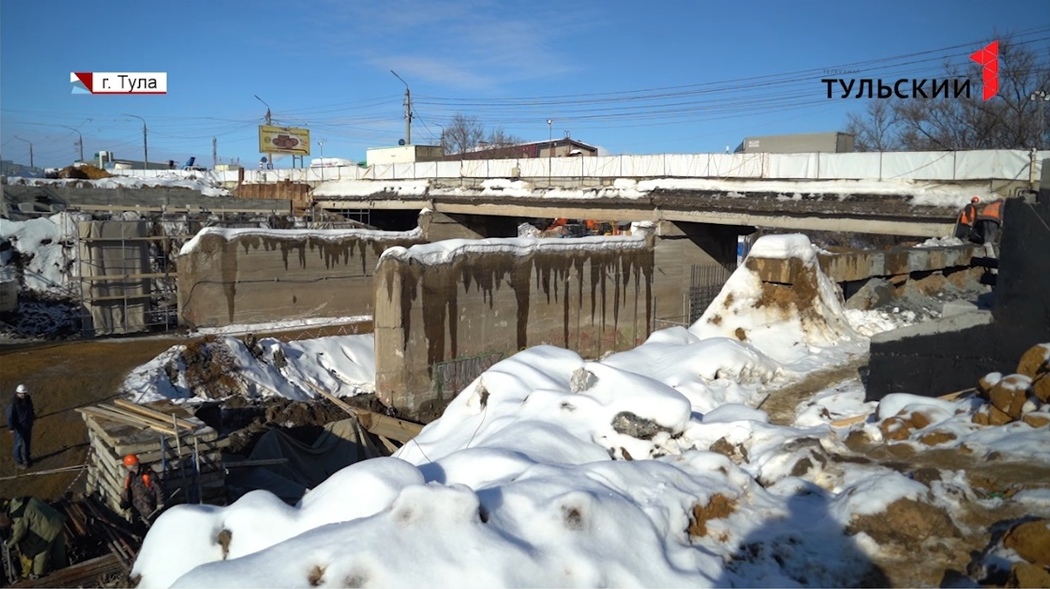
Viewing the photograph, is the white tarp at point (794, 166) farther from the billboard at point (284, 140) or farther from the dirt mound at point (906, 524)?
the billboard at point (284, 140)

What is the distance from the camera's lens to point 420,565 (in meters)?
4.25

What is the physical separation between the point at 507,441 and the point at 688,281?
1724 cm

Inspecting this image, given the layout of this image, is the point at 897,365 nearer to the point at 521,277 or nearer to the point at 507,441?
the point at 507,441

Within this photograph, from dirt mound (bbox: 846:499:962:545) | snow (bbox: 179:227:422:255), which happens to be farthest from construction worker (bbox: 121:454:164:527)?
snow (bbox: 179:227:422:255)

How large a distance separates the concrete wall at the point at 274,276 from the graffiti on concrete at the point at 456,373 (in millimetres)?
4152

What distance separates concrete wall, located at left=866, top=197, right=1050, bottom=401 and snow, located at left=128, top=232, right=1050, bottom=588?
843mm

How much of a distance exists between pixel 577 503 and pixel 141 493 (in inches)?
225

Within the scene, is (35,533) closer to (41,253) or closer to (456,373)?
(456,373)

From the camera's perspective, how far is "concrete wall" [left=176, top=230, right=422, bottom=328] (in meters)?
18.8

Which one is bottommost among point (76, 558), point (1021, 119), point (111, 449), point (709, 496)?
point (76, 558)

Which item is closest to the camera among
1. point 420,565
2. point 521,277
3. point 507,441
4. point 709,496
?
point 420,565

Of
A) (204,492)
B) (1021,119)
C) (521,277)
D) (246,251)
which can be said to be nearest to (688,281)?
(521,277)

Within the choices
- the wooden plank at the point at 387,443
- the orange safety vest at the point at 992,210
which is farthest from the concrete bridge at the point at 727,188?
the wooden plank at the point at 387,443

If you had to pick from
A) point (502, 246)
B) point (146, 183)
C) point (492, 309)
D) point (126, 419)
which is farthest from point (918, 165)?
point (146, 183)
